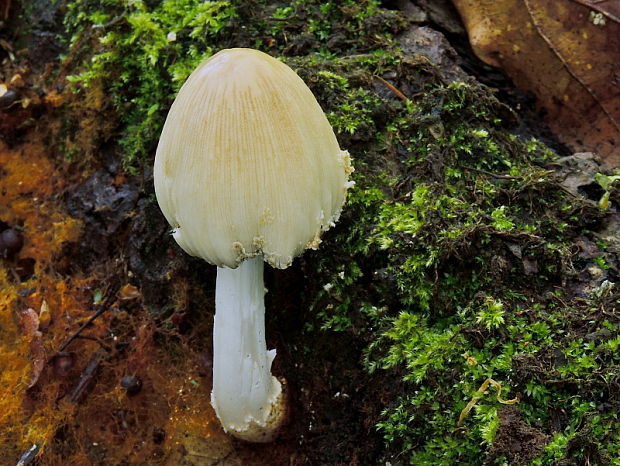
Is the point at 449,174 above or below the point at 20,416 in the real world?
above

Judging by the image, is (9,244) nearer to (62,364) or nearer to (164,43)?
(62,364)

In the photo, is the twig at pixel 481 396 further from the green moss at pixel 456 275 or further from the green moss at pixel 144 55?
the green moss at pixel 144 55

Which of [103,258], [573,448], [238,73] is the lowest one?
[103,258]

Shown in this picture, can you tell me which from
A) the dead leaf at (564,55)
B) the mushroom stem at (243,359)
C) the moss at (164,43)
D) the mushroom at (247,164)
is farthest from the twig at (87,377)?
the dead leaf at (564,55)

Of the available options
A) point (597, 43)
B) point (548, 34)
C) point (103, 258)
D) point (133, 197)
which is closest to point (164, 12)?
point (133, 197)

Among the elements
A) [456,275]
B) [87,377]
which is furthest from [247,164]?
[87,377]

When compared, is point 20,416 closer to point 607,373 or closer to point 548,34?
point 607,373
